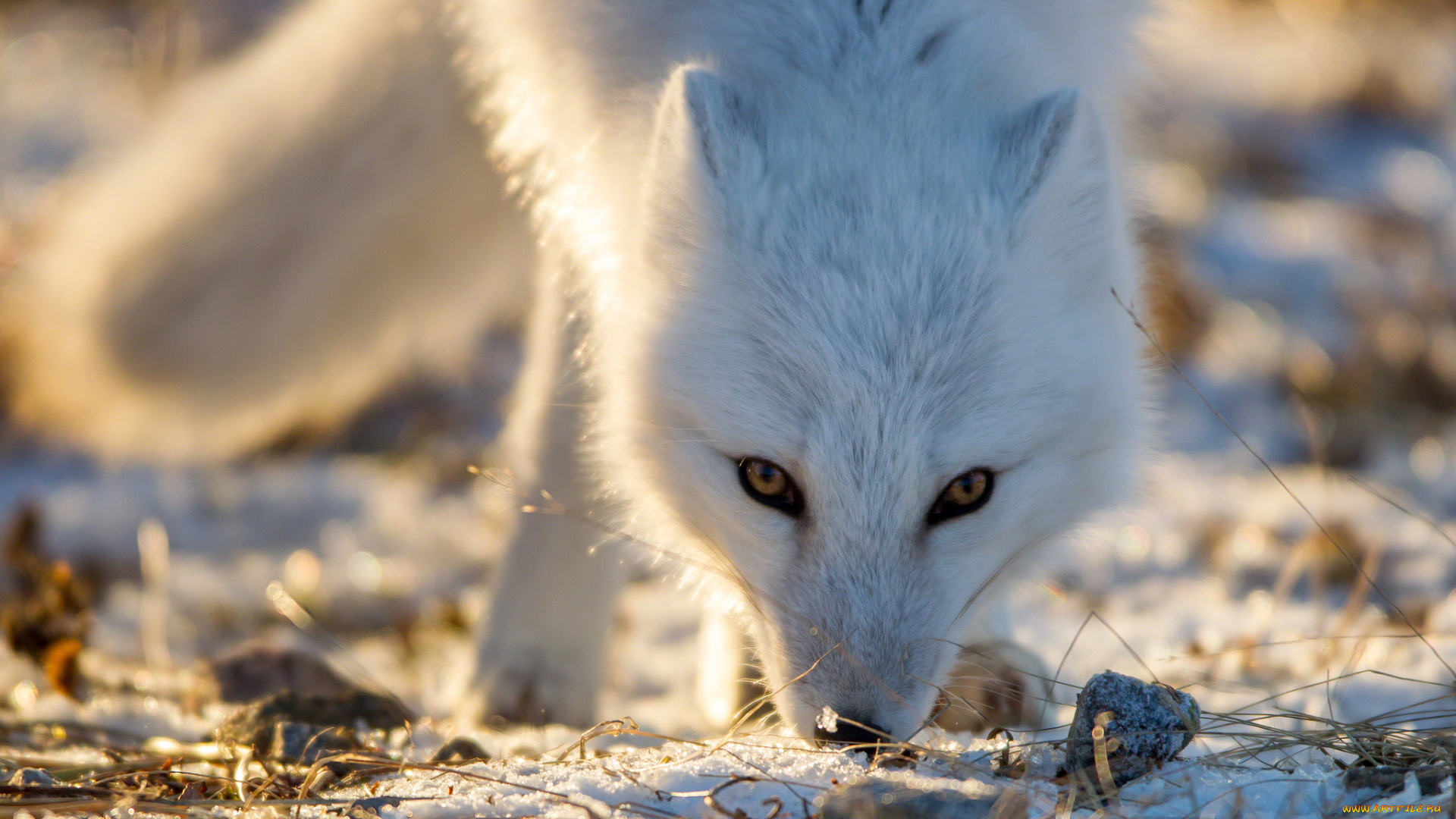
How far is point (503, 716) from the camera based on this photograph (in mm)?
3045

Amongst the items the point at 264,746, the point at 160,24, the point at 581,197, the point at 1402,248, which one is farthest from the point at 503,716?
the point at 160,24

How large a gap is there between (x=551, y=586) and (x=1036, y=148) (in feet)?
5.80

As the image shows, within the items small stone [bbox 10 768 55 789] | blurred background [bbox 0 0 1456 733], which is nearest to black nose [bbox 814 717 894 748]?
blurred background [bbox 0 0 1456 733]

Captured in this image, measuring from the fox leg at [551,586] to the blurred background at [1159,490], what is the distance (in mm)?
186

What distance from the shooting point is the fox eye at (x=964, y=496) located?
191 centimetres

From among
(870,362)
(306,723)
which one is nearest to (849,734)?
(870,362)

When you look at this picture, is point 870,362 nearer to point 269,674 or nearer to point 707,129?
point 707,129

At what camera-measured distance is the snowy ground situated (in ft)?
6.06

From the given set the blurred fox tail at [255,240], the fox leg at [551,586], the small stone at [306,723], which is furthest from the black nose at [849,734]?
the blurred fox tail at [255,240]

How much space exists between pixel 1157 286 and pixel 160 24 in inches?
260

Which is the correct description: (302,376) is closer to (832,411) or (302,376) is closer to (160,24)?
(832,411)

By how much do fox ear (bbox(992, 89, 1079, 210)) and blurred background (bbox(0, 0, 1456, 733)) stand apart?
80 cm

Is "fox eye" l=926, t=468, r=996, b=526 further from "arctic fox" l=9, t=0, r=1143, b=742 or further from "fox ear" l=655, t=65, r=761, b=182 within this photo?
"fox ear" l=655, t=65, r=761, b=182

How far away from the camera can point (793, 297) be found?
190cm
